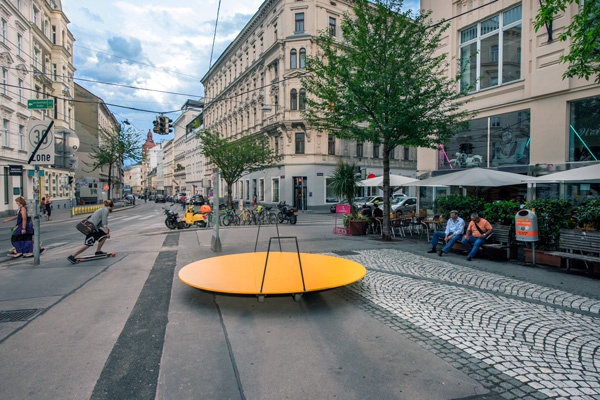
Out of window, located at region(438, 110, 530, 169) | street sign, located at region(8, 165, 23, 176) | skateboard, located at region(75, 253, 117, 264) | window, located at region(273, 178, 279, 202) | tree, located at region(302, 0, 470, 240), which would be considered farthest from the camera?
window, located at region(273, 178, 279, 202)

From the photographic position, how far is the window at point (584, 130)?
1143cm

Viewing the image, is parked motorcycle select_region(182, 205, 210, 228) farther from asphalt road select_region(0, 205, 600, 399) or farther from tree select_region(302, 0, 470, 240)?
asphalt road select_region(0, 205, 600, 399)

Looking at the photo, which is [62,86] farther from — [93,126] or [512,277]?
[512,277]

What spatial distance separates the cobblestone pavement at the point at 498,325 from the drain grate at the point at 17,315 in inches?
183

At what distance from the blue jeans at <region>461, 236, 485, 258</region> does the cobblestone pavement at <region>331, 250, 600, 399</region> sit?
1.46 metres

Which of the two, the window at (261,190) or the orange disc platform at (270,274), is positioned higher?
the window at (261,190)

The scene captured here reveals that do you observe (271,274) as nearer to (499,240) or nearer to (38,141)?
(499,240)

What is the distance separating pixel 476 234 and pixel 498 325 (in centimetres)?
493

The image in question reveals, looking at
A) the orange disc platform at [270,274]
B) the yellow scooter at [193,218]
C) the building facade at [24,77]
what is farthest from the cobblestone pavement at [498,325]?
the building facade at [24,77]

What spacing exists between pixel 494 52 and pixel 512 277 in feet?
38.5

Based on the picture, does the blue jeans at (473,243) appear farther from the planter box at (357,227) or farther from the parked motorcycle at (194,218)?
the parked motorcycle at (194,218)

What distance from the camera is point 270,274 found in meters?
5.68

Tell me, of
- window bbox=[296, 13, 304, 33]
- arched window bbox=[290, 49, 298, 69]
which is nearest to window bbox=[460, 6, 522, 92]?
arched window bbox=[290, 49, 298, 69]

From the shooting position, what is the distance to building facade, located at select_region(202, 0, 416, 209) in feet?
108
